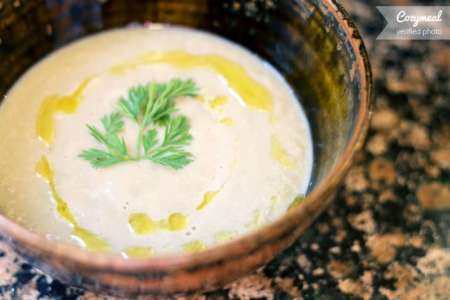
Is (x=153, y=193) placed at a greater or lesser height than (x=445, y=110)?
lesser

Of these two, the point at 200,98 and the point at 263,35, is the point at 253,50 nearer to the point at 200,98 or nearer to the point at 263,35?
the point at 263,35

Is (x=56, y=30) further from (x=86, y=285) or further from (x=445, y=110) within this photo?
(x=445, y=110)

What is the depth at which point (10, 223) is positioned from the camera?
85 cm

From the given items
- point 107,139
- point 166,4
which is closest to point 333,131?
point 107,139

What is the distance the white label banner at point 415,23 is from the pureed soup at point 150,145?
0.41 meters

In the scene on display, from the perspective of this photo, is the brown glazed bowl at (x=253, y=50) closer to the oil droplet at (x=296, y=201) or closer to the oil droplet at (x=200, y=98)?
the oil droplet at (x=296, y=201)

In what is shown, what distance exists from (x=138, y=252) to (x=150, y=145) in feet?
0.72

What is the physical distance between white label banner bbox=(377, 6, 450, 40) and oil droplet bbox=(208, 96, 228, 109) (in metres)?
0.50

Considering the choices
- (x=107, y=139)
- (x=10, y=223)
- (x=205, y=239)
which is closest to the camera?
(x=10, y=223)

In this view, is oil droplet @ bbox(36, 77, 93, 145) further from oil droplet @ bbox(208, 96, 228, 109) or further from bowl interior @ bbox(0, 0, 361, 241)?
oil droplet @ bbox(208, 96, 228, 109)

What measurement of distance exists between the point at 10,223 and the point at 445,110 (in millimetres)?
998

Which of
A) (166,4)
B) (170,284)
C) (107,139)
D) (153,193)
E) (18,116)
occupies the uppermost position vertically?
(166,4)

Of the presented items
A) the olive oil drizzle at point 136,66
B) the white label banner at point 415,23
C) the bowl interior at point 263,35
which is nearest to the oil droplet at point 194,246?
the olive oil drizzle at point 136,66

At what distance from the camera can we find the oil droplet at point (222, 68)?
1.31 metres
